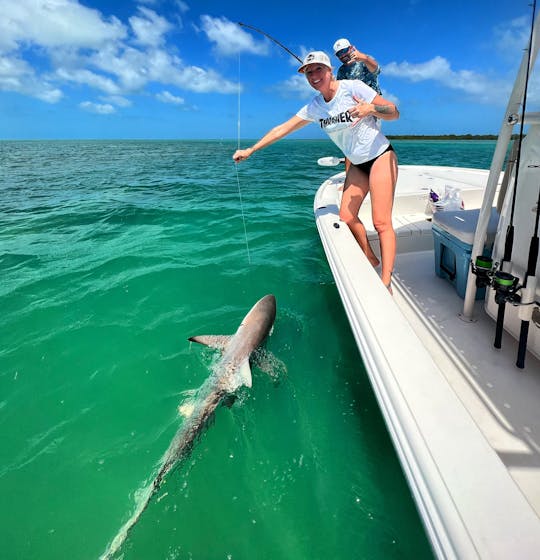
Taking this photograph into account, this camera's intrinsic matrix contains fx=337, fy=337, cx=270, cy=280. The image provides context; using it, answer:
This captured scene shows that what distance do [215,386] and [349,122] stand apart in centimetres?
300

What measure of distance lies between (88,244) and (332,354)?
637 centimetres

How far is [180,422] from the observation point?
123 inches

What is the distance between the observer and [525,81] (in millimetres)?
2322

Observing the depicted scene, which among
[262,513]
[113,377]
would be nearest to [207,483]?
[262,513]

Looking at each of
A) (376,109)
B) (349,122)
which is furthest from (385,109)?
(349,122)

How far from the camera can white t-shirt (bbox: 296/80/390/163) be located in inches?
136

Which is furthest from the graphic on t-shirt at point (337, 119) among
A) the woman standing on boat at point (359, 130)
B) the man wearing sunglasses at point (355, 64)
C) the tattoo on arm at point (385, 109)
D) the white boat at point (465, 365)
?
the man wearing sunglasses at point (355, 64)

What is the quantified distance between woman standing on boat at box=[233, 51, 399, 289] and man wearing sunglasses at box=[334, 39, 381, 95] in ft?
5.74

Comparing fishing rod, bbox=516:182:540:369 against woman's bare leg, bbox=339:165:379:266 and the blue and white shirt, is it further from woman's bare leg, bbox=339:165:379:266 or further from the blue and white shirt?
the blue and white shirt

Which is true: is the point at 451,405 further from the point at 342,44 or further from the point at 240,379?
the point at 342,44

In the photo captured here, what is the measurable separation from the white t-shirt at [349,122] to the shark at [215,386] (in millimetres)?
2078

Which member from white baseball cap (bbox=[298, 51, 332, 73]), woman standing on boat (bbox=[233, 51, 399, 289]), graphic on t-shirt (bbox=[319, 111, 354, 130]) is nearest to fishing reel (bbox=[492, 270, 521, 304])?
woman standing on boat (bbox=[233, 51, 399, 289])

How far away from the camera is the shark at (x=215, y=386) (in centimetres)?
251

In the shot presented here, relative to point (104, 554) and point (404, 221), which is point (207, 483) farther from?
point (404, 221)
